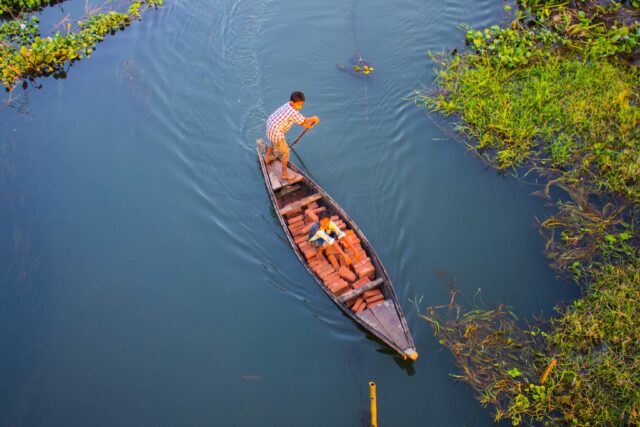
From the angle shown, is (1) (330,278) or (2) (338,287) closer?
(2) (338,287)

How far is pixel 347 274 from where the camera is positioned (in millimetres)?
8312

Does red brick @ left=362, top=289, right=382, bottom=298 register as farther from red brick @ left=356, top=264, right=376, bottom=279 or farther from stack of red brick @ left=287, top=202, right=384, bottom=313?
red brick @ left=356, top=264, right=376, bottom=279

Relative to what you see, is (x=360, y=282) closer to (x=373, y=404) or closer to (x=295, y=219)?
(x=295, y=219)

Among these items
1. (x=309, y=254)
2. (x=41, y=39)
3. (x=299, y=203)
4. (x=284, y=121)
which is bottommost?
(x=309, y=254)

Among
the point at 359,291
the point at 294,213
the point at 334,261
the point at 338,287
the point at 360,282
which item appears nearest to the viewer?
the point at 359,291

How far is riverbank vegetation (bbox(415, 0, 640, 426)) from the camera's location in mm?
7430

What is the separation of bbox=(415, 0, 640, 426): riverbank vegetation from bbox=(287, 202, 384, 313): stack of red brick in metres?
1.25

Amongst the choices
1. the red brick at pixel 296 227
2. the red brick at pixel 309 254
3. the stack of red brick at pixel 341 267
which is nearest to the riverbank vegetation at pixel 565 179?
the stack of red brick at pixel 341 267

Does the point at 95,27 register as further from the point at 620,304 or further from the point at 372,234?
the point at 620,304

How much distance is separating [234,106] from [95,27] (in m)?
5.23

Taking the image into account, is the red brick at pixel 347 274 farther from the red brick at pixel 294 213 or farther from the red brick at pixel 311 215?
the red brick at pixel 294 213

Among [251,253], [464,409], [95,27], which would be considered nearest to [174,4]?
[95,27]

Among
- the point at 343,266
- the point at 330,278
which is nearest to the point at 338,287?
the point at 330,278

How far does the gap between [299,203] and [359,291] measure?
2202mm
